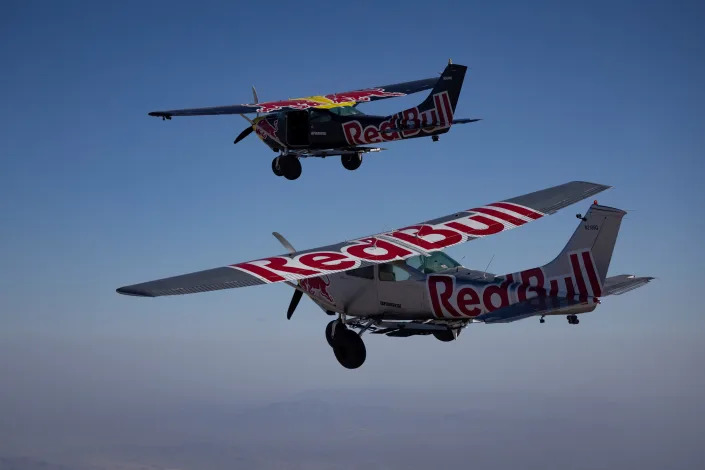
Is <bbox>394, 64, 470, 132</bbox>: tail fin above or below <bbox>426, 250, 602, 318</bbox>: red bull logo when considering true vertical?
above

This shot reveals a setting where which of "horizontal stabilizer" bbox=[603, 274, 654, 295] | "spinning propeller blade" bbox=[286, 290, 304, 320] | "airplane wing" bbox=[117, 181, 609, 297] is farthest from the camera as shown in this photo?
"spinning propeller blade" bbox=[286, 290, 304, 320]

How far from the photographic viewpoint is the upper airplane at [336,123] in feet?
87.9

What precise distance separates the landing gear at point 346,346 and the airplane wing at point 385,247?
1.79 m

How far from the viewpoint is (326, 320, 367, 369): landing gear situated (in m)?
19.5

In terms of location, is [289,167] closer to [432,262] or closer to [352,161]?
[352,161]

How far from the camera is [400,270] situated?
1939 cm

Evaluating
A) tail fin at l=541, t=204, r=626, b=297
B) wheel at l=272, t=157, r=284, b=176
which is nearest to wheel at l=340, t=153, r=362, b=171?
wheel at l=272, t=157, r=284, b=176

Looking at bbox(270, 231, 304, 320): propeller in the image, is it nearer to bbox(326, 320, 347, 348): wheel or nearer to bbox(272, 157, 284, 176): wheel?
bbox(326, 320, 347, 348): wheel

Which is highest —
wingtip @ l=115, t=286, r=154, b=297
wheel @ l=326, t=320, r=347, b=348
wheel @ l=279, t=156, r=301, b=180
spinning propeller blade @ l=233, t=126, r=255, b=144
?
spinning propeller blade @ l=233, t=126, r=255, b=144

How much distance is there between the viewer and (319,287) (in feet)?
67.5

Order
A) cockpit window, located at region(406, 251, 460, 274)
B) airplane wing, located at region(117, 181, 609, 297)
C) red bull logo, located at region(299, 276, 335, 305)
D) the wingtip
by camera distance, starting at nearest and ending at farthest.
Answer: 1. the wingtip
2. airplane wing, located at region(117, 181, 609, 297)
3. cockpit window, located at region(406, 251, 460, 274)
4. red bull logo, located at region(299, 276, 335, 305)

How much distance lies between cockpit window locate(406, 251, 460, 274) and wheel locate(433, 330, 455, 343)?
1315mm

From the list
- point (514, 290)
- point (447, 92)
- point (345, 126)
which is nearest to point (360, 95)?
point (345, 126)

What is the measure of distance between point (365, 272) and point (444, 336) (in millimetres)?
2095
